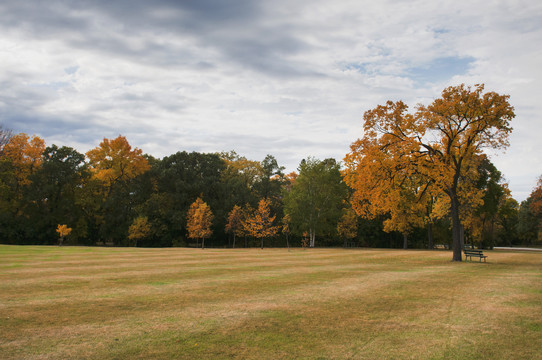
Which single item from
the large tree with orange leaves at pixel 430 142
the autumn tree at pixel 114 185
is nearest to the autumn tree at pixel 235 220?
the autumn tree at pixel 114 185

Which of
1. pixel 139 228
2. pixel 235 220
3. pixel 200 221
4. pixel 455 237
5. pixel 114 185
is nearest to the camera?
pixel 455 237

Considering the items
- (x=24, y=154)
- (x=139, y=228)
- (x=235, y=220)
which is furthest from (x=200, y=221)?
(x=24, y=154)

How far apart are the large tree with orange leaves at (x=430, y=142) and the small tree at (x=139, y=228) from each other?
40896 millimetres

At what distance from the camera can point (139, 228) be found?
62.5m

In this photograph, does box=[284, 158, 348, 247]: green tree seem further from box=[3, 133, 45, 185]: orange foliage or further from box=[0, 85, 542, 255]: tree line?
box=[3, 133, 45, 185]: orange foliage

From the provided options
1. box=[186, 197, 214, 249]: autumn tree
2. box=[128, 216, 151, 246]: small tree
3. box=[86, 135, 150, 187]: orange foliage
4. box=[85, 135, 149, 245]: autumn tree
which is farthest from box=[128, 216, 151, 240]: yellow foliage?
box=[86, 135, 150, 187]: orange foliage

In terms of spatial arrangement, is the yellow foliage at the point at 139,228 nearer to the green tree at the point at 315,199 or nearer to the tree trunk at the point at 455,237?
the green tree at the point at 315,199

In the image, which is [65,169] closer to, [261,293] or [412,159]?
[412,159]

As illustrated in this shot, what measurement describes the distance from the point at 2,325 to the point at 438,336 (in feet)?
30.5

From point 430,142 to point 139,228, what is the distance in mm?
46770

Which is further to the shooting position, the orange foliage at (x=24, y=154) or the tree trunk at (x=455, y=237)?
the orange foliage at (x=24, y=154)

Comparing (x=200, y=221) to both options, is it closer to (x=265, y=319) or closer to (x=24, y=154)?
(x=24, y=154)

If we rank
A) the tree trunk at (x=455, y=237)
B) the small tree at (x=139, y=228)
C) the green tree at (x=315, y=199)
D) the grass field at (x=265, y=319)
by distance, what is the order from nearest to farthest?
1. the grass field at (x=265, y=319)
2. the tree trunk at (x=455, y=237)
3. the small tree at (x=139, y=228)
4. the green tree at (x=315, y=199)

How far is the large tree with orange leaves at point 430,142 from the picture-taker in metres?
29.3
